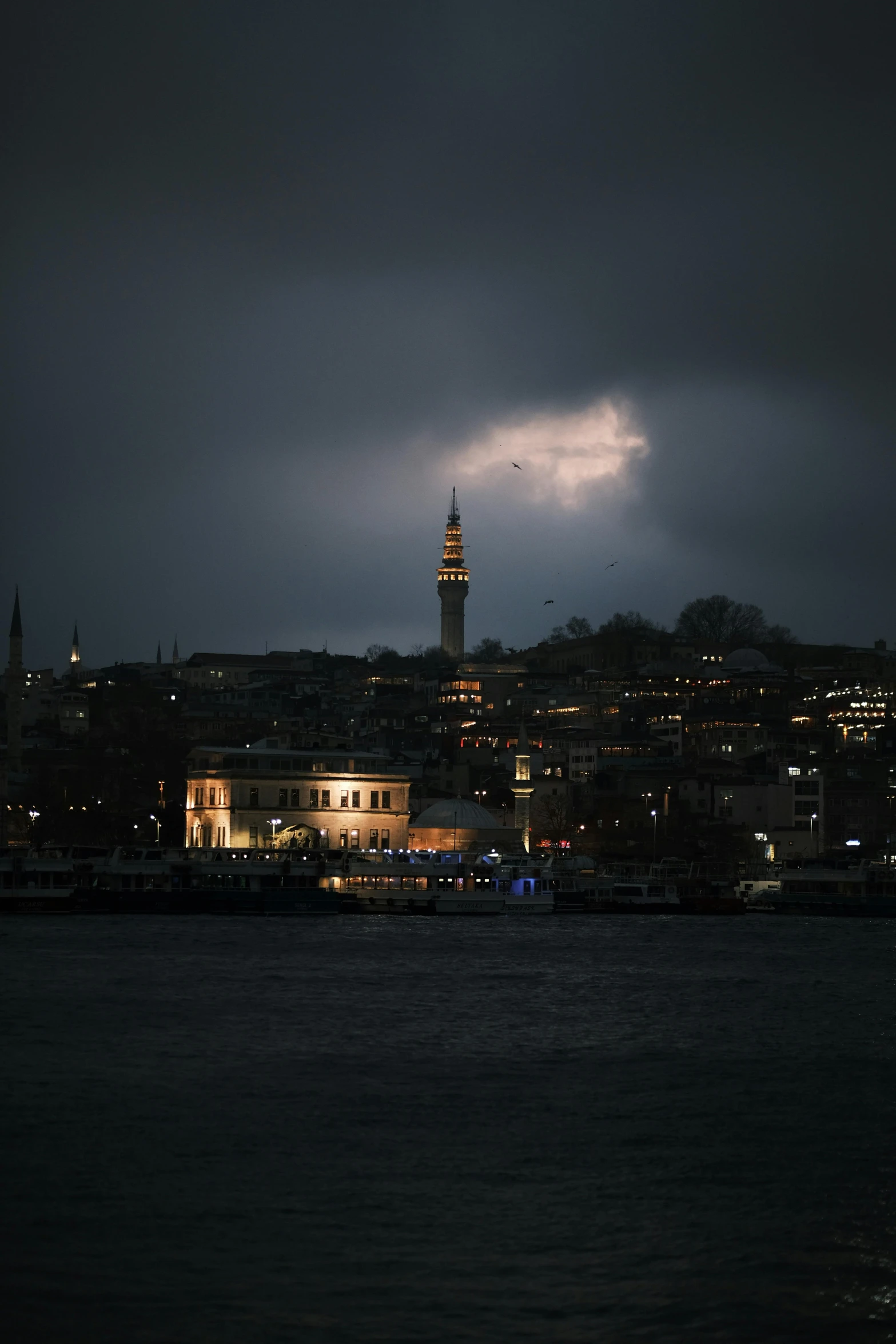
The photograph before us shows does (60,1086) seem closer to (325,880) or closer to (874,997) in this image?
Answer: (874,997)

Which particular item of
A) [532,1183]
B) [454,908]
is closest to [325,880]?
[454,908]

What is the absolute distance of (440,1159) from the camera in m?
19.0

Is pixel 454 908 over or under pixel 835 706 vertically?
under

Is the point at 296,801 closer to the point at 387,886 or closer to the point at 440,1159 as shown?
the point at 387,886

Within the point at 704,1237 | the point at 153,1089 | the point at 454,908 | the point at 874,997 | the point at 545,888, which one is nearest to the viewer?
the point at 704,1237

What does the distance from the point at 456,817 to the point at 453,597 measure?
100.0 meters

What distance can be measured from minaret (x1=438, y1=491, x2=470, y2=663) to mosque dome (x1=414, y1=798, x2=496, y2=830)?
300 feet

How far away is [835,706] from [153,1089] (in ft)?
322

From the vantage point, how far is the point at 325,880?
2354 inches

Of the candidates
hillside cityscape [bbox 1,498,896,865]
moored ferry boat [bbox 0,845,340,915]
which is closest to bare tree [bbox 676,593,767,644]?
hillside cityscape [bbox 1,498,896,865]

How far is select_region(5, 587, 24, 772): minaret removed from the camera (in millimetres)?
94062

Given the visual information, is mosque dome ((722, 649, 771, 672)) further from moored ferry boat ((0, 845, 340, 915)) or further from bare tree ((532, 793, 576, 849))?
moored ferry boat ((0, 845, 340, 915))

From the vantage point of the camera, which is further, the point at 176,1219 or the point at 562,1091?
the point at 562,1091

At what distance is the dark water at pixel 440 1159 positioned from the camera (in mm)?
14211
